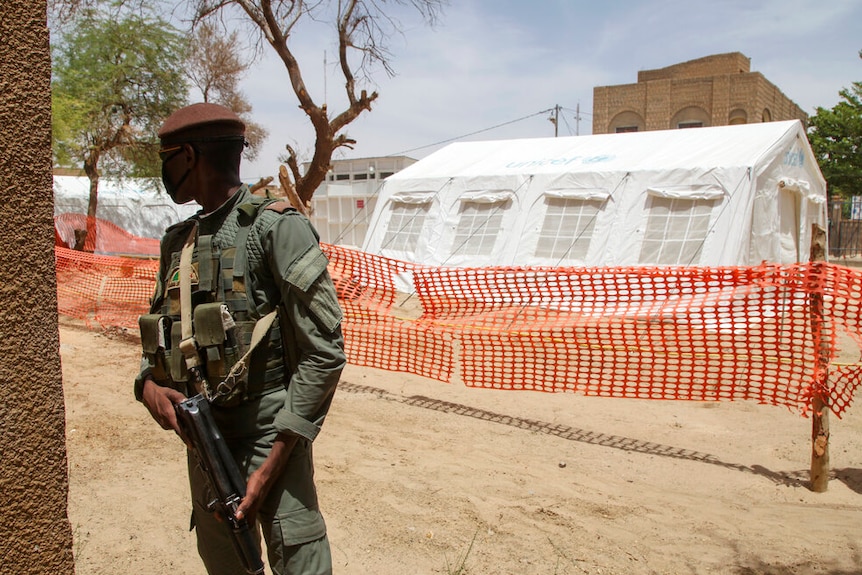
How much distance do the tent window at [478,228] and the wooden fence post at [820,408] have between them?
25.9ft

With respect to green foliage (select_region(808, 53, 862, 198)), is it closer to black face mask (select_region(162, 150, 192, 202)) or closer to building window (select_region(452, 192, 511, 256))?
A: building window (select_region(452, 192, 511, 256))

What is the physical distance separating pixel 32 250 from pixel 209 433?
2.29ft

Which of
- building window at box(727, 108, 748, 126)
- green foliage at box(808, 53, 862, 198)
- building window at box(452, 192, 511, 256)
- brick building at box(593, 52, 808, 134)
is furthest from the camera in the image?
building window at box(727, 108, 748, 126)

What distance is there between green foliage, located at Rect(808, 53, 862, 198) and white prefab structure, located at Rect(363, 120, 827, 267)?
13367 millimetres

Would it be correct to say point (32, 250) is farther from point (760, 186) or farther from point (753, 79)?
point (753, 79)

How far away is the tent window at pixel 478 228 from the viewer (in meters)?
12.1

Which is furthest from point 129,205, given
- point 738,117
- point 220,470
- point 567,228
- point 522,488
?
point 738,117

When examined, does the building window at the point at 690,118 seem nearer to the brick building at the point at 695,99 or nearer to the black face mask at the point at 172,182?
the brick building at the point at 695,99

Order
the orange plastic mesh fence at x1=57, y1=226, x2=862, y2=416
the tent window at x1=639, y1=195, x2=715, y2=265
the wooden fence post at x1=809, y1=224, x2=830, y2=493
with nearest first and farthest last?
the wooden fence post at x1=809, y1=224, x2=830, y2=493 → the orange plastic mesh fence at x1=57, y1=226, x2=862, y2=416 → the tent window at x1=639, y1=195, x2=715, y2=265

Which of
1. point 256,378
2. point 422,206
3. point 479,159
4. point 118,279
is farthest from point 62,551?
point 479,159

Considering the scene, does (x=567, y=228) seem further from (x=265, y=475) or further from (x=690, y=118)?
(x=690, y=118)

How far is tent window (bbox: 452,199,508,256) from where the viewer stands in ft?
39.7

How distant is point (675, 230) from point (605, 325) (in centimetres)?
445

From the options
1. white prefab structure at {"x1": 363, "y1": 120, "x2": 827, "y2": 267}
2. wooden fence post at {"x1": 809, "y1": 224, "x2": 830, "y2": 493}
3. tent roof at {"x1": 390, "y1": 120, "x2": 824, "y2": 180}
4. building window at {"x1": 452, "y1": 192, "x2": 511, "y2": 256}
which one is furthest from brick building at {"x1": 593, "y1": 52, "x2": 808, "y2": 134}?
wooden fence post at {"x1": 809, "y1": 224, "x2": 830, "y2": 493}
